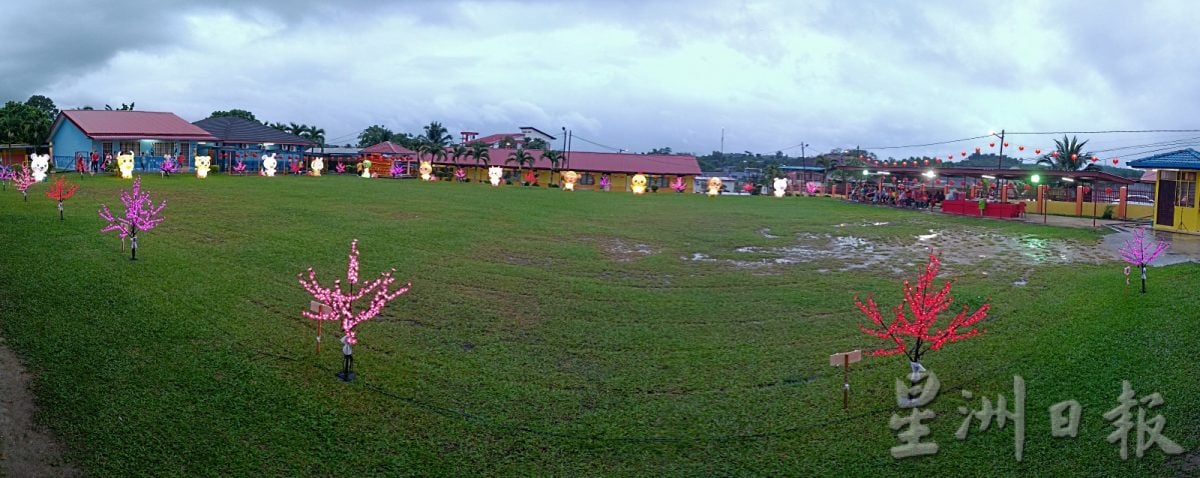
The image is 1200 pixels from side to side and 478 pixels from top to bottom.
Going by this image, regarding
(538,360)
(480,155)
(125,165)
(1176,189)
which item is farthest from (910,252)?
(480,155)

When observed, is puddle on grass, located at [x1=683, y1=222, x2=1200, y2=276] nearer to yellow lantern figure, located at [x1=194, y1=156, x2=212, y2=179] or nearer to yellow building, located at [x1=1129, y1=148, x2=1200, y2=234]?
yellow building, located at [x1=1129, y1=148, x2=1200, y2=234]

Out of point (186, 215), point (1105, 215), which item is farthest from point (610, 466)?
point (1105, 215)

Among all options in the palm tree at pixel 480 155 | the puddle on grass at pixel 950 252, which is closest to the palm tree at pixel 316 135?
the palm tree at pixel 480 155

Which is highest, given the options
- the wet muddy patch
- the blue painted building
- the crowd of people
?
the blue painted building

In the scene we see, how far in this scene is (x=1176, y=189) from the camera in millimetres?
35656

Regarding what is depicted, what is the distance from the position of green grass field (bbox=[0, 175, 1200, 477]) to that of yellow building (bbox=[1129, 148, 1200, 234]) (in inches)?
468

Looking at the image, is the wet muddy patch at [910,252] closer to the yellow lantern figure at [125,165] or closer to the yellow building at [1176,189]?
the yellow building at [1176,189]

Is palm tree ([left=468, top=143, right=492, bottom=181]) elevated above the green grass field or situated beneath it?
elevated above

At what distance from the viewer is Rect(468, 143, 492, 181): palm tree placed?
253 feet

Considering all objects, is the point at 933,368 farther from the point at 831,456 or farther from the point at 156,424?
the point at 156,424

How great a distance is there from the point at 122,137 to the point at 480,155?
31951 mm

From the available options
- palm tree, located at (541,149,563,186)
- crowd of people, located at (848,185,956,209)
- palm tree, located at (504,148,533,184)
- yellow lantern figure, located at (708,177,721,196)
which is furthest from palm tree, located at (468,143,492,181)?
crowd of people, located at (848,185,956,209)

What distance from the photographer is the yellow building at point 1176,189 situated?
114ft

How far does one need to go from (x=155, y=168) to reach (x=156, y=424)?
47537 mm
